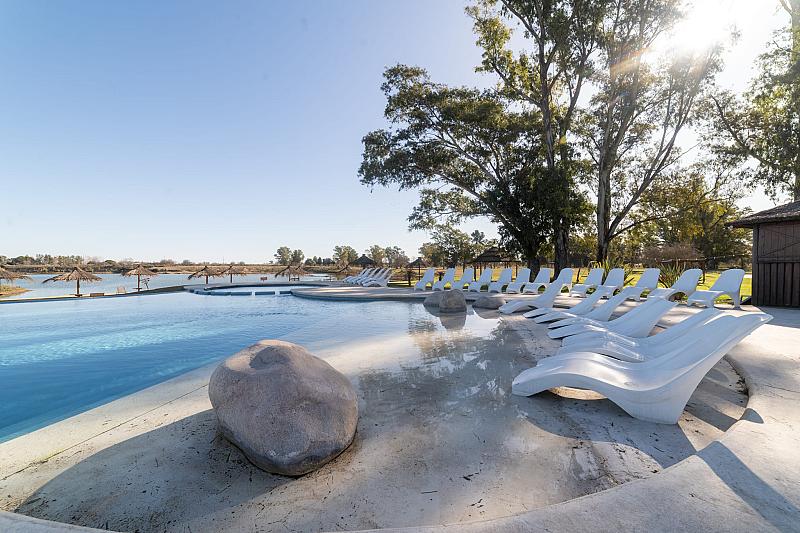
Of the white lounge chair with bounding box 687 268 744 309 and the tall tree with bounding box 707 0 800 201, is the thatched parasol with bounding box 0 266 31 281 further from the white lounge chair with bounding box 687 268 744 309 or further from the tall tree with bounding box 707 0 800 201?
the tall tree with bounding box 707 0 800 201

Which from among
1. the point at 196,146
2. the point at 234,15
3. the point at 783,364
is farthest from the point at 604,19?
the point at 196,146

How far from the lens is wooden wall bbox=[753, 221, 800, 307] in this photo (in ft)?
29.3

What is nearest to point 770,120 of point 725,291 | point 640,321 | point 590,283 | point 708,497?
point 590,283

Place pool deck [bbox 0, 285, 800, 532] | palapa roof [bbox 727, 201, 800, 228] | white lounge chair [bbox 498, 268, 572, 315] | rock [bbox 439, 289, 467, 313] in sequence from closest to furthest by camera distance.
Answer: pool deck [bbox 0, 285, 800, 532]
white lounge chair [bbox 498, 268, 572, 315]
palapa roof [bbox 727, 201, 800, 228]
rock [bbox 439, 289, 467, 313]

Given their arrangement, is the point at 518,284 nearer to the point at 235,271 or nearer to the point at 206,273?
the point at 206,273

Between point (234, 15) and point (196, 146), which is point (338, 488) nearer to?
point (234, 15)

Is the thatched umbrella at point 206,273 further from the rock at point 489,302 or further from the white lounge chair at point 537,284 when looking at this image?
the white lounge chair at point 537,284

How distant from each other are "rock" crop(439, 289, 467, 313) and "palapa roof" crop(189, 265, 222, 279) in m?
19.4

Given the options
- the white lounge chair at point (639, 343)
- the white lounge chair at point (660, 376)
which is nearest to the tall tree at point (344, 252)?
the white lounge chair at point (639, 343)

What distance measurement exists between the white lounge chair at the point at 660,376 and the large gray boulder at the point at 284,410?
1.79 m

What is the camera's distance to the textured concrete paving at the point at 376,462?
6.03 feet

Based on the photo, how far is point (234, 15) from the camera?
11609 mm

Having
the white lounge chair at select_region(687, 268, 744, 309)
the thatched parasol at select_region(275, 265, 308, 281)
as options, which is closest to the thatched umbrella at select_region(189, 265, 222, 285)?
the thatched parasol at select_region(275, 265, 308, 281)

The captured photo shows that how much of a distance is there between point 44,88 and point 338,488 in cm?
1975
